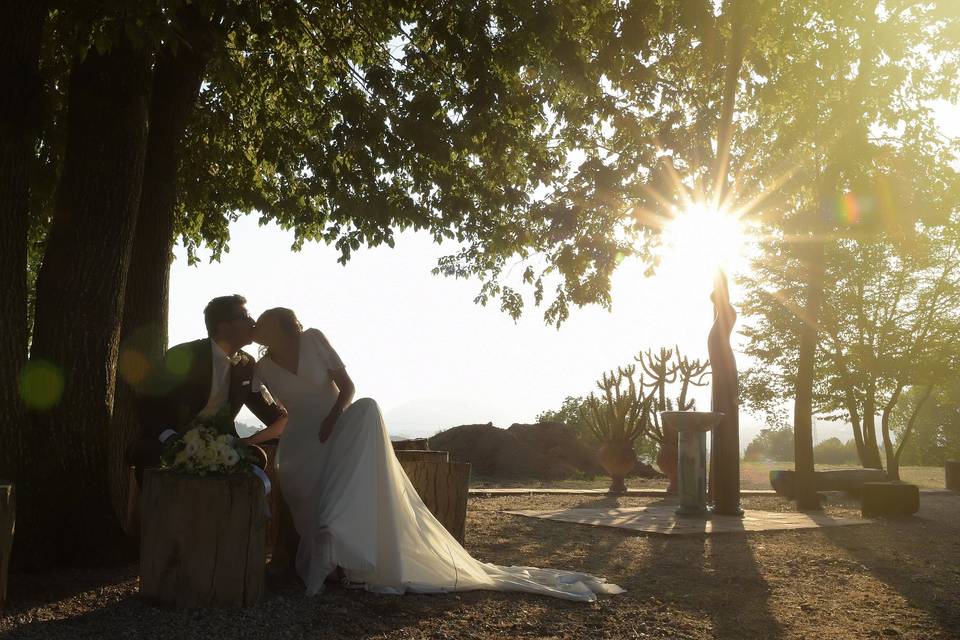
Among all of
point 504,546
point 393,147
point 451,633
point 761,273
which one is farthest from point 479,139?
Answer: point 761,273

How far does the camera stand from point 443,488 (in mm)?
7621

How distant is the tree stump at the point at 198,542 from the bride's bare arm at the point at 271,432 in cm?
101

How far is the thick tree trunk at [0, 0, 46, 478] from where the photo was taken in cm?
596

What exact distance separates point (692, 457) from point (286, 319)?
301 inches

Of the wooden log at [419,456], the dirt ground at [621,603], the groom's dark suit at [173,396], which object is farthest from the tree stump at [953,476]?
the groom's dark suit at [173,396]

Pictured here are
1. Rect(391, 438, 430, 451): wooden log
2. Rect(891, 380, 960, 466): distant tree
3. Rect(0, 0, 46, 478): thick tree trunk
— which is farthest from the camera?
Rect(891, 380, 960, 466): distant tree

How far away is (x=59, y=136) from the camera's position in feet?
32.3

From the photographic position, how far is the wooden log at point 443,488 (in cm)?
753

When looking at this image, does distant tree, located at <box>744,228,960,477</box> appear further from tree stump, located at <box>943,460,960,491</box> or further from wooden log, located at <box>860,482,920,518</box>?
wooden log, located at <box>860,482,920,518</box>

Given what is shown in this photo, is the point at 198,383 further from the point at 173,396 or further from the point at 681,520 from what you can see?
the point at 681,520

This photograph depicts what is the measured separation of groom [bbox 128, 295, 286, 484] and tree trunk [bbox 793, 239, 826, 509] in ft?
35.3

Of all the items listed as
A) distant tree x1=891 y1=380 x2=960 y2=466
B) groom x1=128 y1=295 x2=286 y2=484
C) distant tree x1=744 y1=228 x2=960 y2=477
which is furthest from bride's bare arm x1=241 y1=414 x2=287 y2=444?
distant tree x1=891 y1=380 x2=960 y2=466

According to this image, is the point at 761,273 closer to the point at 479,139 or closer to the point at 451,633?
the point at 479,139

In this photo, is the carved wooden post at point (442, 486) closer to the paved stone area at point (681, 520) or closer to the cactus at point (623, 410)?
the paved stone area at point (681, 520)
